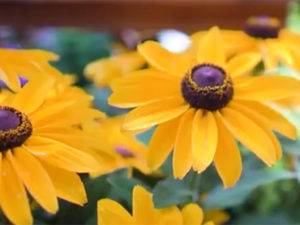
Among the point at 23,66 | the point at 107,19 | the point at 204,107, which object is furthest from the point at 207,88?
the point at 107,19

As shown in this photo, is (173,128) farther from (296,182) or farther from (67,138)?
(296,182)

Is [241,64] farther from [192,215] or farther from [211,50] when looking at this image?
[192,215]

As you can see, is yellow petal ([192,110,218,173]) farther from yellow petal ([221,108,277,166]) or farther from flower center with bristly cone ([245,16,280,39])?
flower center with bristly cone ([245,16,280,39])

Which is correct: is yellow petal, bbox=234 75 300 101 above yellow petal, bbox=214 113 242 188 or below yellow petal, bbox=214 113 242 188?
above

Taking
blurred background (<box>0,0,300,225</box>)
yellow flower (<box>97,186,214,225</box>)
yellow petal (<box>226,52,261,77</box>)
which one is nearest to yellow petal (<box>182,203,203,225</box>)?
yellow flower (<box>97,186,214,225</box>)

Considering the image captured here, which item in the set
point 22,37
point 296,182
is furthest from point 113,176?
point 22,37

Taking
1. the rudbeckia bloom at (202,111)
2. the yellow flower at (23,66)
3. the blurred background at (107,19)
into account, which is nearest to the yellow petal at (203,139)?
the rudbeckia bloom at (202,111)

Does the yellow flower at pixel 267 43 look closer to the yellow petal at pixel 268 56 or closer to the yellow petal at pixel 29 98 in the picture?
the yellow petal at pixel 268 56
